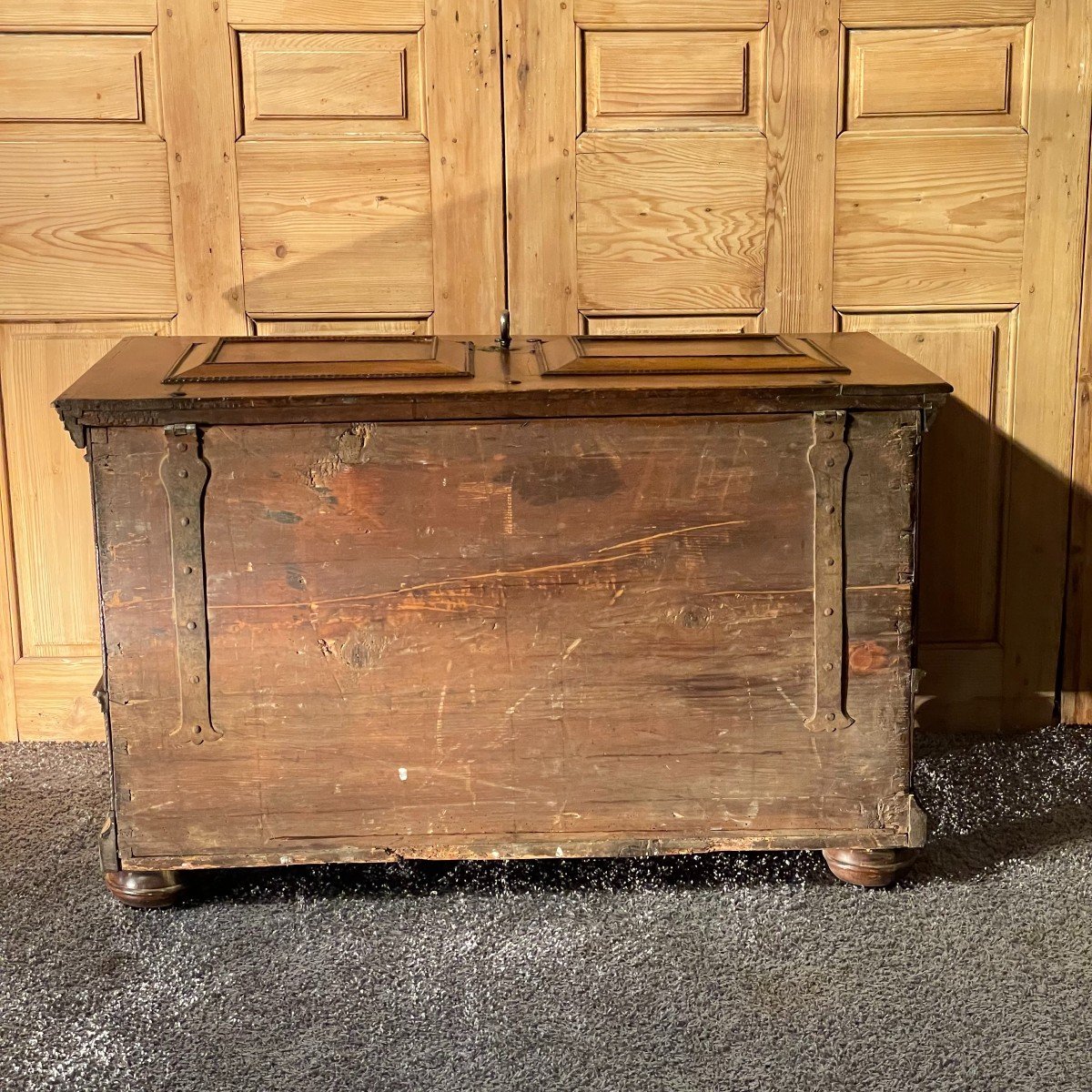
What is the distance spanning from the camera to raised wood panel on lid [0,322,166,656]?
249 cm

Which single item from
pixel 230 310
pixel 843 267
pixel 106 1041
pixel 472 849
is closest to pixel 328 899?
pixel 472 849

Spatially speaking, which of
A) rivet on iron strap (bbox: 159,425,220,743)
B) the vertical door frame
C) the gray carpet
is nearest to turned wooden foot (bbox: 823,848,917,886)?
the gray carpet

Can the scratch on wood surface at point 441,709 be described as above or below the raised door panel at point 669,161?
below

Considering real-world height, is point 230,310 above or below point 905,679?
above

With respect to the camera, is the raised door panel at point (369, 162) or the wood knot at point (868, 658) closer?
the wood knot at point (868, 658)

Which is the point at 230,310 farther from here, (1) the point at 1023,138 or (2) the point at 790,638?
(1) the point at 1023,138

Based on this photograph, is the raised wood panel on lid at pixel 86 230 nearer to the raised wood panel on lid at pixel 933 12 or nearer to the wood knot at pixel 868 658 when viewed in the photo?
the raised wood panel on lid at pixel 933 12

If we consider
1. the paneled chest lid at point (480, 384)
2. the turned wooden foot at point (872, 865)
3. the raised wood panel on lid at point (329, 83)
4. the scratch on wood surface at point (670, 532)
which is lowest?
the turned wooden foot at point (872, 865)

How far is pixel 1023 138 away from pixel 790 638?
1140 mm

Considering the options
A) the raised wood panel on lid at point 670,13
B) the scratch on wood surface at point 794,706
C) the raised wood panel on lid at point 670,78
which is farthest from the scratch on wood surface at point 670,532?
the raised wood panel on lid at point 670,13

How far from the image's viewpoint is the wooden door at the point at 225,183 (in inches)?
93.6

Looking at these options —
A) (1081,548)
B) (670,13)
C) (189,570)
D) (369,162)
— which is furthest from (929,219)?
(189,570)

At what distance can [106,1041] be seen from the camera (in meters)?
1.68

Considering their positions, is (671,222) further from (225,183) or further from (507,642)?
(507,642)
